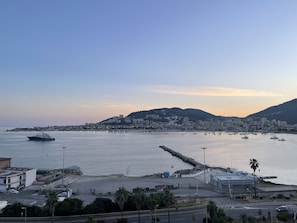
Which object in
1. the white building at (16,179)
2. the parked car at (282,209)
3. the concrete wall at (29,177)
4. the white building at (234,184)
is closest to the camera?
the parked car at (282,209)

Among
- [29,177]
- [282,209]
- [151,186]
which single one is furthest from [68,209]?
[29,177]

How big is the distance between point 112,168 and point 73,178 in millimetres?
11269

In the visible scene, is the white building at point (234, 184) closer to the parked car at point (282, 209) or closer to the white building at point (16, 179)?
the parked car at point (282, 209)

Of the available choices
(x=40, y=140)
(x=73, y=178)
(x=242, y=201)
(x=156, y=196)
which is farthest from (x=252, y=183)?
(x=40, y=140)

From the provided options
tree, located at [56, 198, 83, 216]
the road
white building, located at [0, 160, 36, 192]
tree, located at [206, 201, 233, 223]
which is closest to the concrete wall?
white building, located at [0, 160, 36, 192]

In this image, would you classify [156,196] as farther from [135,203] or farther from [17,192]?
[17,192]

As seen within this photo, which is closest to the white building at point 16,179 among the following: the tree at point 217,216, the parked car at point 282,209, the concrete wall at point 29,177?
the concrete wall at point 29,177

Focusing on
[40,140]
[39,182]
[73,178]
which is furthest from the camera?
[40,140]

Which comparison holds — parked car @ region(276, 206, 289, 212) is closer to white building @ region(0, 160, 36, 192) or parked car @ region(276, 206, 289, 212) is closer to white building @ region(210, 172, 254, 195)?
white building @ region(210, 172, 254, 195)

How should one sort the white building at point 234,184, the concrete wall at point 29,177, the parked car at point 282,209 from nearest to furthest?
1. the parked car at point 282,209
2. the white building at point 234,184
3. the concrete wall at point 29,177

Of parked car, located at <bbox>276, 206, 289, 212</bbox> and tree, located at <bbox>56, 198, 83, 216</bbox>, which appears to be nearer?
tree, located at <bbox>56, 198, 83, 216</bbox>

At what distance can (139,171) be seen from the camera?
33781mm

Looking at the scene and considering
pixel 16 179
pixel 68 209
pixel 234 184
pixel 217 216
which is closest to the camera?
Result: pixel 217 216

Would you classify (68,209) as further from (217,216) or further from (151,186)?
(151,186)
